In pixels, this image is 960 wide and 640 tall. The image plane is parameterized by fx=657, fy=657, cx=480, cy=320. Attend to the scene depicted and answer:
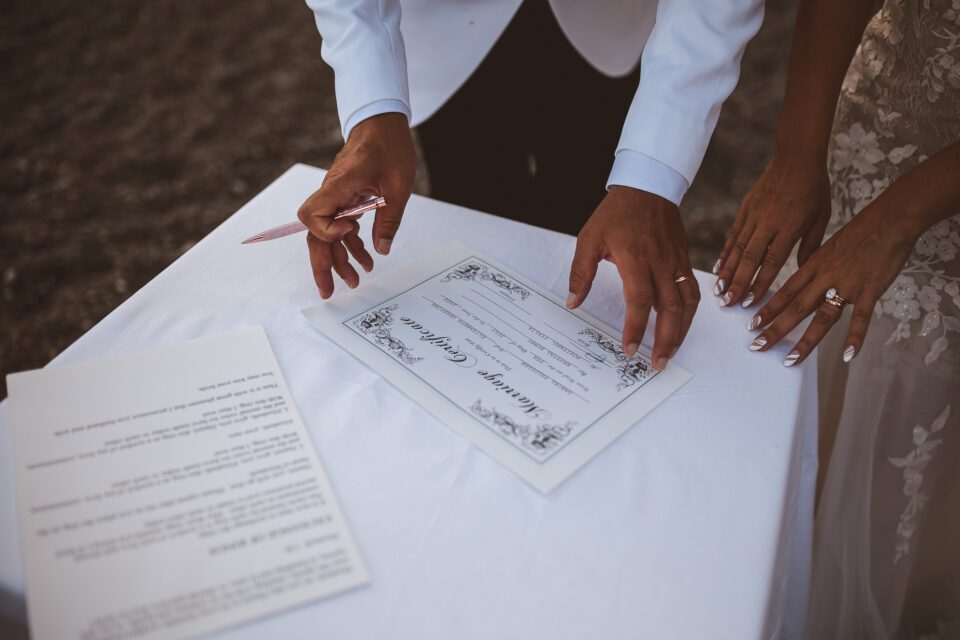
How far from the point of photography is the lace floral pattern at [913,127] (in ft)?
2.76

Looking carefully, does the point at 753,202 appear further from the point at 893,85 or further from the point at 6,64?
the point at 6,64

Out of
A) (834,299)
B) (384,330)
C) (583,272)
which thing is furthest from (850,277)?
(384,330)

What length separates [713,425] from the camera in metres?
0.63

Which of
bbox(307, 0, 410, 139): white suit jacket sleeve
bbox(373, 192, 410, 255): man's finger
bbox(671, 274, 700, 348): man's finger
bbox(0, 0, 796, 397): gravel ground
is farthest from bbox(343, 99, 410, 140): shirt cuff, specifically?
bbox(0, 0, 796, 397): gravel ground

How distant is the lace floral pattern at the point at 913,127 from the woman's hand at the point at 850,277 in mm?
127

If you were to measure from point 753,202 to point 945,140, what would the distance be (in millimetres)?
251

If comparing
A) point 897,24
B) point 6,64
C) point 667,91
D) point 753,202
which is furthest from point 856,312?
point 6,64

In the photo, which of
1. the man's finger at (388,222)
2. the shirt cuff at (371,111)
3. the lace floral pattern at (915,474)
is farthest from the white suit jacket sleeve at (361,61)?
the lace floral pattern at (915,474)

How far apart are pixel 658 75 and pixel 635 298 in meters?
0.30

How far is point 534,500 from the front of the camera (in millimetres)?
555

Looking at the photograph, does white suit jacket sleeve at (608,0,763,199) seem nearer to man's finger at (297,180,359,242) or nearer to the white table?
the white table

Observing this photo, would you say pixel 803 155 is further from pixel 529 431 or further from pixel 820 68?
pixel 529 431

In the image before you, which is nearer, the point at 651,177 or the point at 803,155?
the point at 651,177

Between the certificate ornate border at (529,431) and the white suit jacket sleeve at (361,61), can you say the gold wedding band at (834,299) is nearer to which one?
the certificate ornate border at (529,431)
